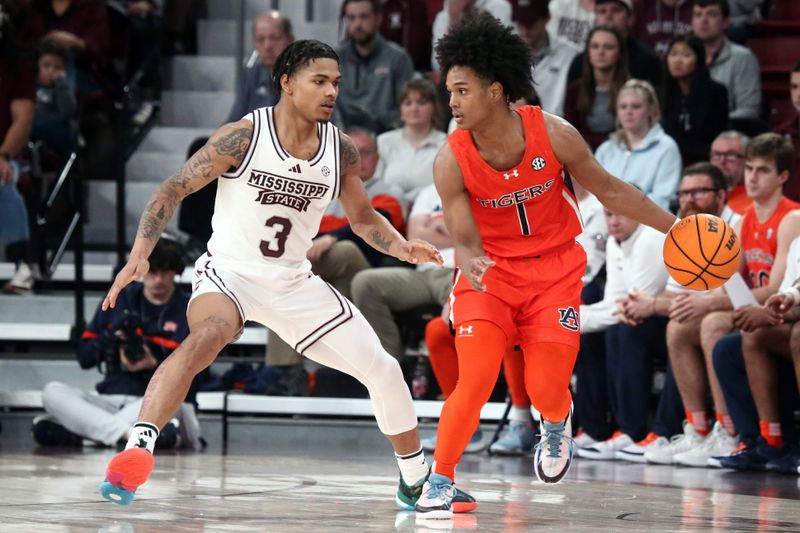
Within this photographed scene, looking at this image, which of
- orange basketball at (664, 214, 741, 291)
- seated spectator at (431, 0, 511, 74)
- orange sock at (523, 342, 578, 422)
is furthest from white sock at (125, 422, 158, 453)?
seated spectator at (431, 0, 511, 74)

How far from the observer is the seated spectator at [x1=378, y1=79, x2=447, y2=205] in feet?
31.8

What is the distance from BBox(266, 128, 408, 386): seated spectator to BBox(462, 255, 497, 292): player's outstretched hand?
3.44 metres

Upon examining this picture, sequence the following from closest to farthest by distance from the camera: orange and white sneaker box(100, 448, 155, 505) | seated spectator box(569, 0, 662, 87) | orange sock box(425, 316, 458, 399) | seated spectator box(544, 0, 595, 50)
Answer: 1. orange and white sneaker box(100, 448, 155, 505)
2. orange sock box(425, 316, 458, 399)
3. seated spectator box(569, 0, 662, 87)
4. seated spectator box(544, 0, 595, 50)

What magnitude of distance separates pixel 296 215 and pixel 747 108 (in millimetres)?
5294

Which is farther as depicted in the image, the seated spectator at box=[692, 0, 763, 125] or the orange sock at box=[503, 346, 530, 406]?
the seated spectator at box=[692, 0, 763, 125]

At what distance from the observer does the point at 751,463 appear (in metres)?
7.49

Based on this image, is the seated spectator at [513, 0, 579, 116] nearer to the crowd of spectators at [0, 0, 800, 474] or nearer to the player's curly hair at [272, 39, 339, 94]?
the crowd of spectators at [0, 0, 800, 474]

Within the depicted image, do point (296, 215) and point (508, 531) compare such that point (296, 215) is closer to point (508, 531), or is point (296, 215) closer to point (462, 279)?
point (462, 279)

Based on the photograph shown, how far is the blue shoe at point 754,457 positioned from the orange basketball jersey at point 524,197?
8.11ft

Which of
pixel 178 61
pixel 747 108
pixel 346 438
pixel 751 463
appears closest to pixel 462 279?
pixel 751 463

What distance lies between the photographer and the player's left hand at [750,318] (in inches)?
288

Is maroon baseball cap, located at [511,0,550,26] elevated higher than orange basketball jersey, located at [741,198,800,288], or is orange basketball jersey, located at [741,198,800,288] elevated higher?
maroon baseball cap, located at [511,0,550,26]

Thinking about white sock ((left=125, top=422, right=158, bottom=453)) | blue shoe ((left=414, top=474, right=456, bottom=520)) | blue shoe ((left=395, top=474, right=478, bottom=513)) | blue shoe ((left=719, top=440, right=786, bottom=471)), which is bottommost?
blue shoe ((left=719, top=440, right=786, bottom=471))

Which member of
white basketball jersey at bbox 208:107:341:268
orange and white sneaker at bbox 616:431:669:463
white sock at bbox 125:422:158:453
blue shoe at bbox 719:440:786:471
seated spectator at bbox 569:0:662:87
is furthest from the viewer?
seated spectator at bbox 569:0:662:87
